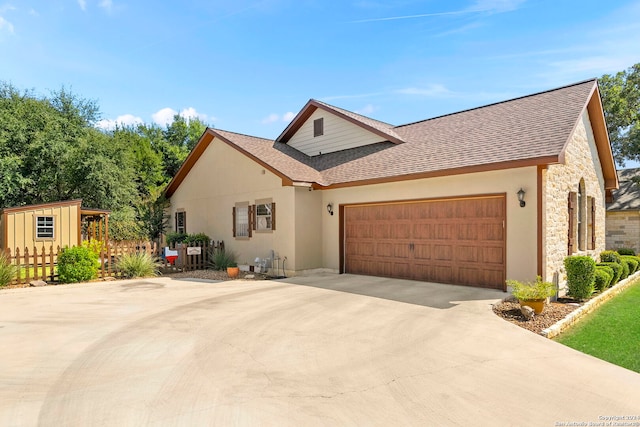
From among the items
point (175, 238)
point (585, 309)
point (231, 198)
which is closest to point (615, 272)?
point (585, 309)

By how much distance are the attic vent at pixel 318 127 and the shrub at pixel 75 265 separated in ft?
32.7

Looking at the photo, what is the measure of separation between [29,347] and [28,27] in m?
13.0

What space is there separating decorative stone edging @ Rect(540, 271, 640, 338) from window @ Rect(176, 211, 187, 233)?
52.3 ft

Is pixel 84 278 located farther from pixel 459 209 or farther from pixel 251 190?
pixel 459 209

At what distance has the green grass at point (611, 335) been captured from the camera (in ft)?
17.3

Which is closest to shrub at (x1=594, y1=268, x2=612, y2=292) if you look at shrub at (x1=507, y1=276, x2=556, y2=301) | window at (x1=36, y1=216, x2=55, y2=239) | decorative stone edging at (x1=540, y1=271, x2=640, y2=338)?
decorative stone edging at (x1=540, y1=271, x2=640, y2=338)

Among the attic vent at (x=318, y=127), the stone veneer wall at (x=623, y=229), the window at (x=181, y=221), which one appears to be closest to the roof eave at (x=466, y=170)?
the attic vent at (x=318, y=127)

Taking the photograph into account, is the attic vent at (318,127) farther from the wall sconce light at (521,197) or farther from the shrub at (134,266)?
the wall sconce light at (521,197)

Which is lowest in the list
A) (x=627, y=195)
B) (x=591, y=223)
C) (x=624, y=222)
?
(x=624, y=222)

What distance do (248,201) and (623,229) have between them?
20.2m

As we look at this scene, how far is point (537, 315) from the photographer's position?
708 centimetres

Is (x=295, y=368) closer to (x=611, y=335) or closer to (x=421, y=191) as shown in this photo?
(x=611, y=335)

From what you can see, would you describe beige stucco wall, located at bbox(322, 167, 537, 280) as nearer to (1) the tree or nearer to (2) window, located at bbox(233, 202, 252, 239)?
(2) window, located at bbox(233, 202, 252, 239)

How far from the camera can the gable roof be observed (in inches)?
360
